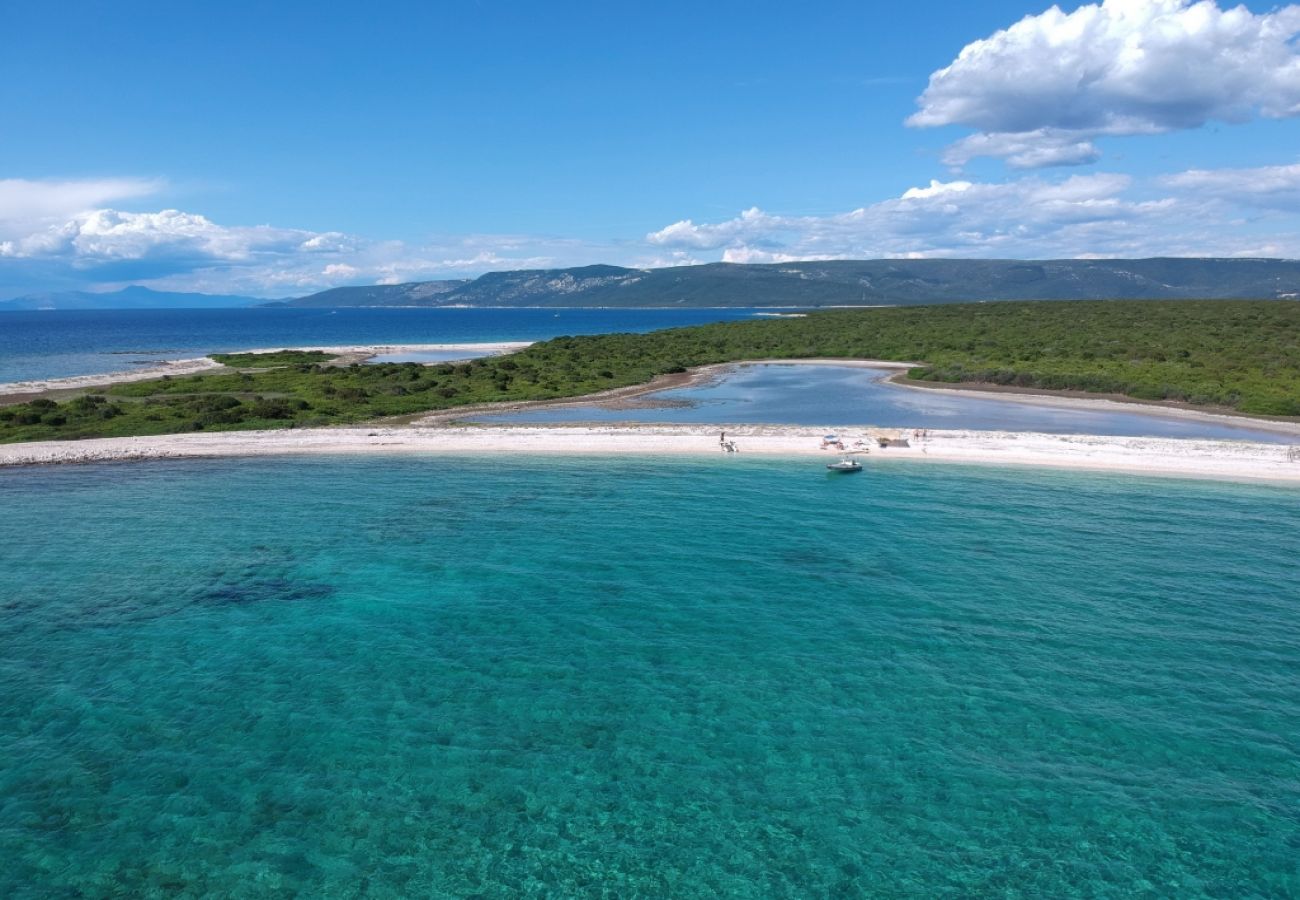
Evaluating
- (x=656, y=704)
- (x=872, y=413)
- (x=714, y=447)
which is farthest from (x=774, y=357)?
(x=656, y=704)

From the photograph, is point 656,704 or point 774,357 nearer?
point 656,704

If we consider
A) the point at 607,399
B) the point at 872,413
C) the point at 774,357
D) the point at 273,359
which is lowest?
the point at 872,413

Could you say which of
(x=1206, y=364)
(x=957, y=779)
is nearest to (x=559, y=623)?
(x=957, y=779)

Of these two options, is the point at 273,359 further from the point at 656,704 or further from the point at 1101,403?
the point at 656,704

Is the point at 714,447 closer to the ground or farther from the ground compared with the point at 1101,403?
farther from the ground

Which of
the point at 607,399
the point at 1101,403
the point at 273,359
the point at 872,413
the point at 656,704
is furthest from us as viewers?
the point at 273,359

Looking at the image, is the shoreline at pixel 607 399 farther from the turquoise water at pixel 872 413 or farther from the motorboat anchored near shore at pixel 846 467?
the motorboat anchored near shore at pixel 846 467

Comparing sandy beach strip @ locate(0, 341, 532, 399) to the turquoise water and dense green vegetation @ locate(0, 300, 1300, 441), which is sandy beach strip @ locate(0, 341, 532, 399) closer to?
dense green vegetation @ locate(0, 300, 1300, 441)

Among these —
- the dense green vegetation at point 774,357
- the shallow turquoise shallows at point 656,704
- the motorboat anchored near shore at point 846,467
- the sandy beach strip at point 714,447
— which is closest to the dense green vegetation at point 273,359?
the dense green vegetation at point 774,357
